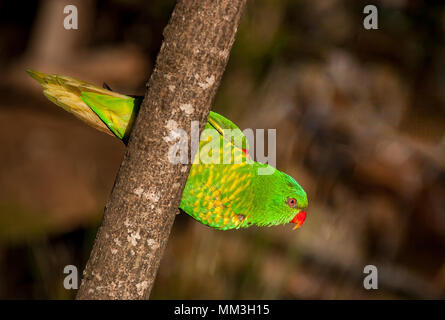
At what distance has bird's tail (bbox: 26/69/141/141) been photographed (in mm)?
1071

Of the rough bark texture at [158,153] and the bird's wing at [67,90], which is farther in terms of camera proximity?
the bird's wing at [67,90]

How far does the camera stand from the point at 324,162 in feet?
11.5

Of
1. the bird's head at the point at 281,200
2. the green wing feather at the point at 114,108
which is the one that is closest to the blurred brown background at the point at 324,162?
the bird's head at the point at 281,200

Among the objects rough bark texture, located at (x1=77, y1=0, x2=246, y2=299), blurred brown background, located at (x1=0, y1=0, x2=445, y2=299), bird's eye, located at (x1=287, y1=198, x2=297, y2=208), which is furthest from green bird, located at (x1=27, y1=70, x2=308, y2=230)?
blurred brown background, located at (x1=0, y1=0, x2=445, y2=299)

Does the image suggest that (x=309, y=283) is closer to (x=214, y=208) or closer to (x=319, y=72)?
(x=319, y=72)

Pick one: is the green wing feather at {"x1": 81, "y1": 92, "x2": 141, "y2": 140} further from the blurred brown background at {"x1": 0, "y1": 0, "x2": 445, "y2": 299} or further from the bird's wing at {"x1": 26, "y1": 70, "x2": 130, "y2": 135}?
the blurred brown background at {"x1": 0, "y1": 0, "x2": 445, "y2": 299}

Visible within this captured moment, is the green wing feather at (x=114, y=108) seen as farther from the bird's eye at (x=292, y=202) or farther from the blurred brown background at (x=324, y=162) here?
the blurred brown background at (x=324, y=162)

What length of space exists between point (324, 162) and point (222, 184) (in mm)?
2491

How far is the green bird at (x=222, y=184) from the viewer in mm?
1098

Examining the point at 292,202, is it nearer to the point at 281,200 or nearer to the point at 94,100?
the point at 281,200

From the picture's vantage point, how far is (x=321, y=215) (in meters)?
2.86

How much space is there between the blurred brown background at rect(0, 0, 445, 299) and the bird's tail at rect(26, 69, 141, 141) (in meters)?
1.63
